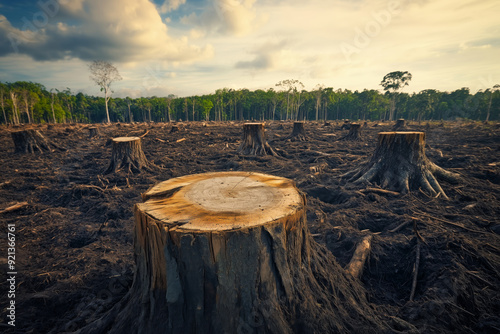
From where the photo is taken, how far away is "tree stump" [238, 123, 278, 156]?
1073cm

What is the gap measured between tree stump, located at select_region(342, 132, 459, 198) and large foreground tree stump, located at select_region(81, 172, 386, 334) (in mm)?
4831

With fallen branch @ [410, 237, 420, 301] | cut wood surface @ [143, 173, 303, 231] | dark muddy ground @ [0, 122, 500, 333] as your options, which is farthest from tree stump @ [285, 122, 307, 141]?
cut wood surface @ [143, 173, 303, 231]

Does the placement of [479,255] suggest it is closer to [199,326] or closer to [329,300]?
[329,300]

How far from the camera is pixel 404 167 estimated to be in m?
5.97

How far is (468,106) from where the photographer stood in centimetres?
5781

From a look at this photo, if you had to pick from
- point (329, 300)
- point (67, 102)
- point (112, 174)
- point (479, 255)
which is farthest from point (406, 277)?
point (67, 102)

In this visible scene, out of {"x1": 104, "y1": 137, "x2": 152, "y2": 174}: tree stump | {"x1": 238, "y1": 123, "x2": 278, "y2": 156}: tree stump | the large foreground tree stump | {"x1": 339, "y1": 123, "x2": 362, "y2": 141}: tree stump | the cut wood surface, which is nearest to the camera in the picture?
the large foreground tree stump

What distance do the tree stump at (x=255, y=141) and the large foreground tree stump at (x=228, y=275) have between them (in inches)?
340

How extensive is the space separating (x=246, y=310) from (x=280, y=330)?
0.31 metres

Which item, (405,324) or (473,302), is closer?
(405,324)

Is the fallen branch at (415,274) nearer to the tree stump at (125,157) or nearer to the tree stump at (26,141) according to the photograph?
the tree stump at (125,157)

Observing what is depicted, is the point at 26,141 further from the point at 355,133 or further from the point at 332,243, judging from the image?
the point at 355,133

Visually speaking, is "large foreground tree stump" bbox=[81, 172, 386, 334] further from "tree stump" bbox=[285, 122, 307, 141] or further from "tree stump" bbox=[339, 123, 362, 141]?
"tree stump" bbox=[339, 123, 362, 141]

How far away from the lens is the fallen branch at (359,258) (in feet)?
9.69
